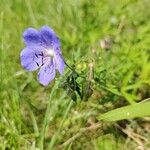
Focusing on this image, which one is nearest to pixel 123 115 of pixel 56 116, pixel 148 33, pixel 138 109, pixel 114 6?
pixel 138 109

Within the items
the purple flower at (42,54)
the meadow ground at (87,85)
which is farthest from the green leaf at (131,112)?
the purple flower at (42,54)

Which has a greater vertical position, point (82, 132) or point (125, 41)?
point (125, 41)

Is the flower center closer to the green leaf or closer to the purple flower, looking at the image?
the purple flower

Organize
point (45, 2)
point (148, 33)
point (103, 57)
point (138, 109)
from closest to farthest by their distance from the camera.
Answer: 1. point (138, 109)
2. point (103, 57)
3. point (148, 33)
4. point (45, 2)

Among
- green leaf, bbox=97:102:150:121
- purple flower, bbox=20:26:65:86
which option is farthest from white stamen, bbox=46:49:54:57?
green leaf, bbox=97:102:150:121

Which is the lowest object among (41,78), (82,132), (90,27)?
(82,132)

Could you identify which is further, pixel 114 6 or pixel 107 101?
pixel 114 6

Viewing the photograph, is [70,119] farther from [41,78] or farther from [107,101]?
[41,78]
